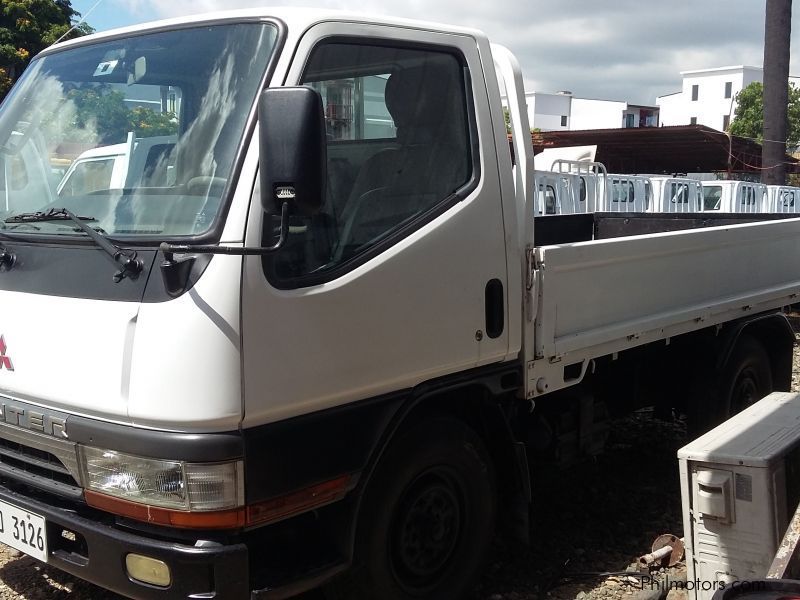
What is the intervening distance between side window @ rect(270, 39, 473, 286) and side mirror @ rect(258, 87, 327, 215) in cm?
27

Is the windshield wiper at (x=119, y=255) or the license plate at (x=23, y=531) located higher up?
the windshield wiper at (x=119, y=255)

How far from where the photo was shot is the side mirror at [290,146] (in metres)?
2.29

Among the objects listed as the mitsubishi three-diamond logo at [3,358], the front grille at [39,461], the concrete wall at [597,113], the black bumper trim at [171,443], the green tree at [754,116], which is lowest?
the front grille at [39,461]

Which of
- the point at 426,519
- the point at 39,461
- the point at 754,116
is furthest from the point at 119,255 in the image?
the point at 754,116

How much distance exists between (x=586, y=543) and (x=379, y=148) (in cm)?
247

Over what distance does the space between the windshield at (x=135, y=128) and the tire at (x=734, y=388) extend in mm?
3470

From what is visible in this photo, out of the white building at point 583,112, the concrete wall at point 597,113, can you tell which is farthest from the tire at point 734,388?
the concrete wall at point 597,113

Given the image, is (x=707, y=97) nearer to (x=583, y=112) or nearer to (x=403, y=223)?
(x=583, y=112)

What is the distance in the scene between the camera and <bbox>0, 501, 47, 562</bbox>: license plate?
8.87 ft

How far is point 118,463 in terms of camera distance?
2.47 meters

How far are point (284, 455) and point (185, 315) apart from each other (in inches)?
21.3

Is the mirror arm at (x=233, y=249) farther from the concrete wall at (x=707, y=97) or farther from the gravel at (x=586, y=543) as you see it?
the concrete wall at (x=707, y=97)

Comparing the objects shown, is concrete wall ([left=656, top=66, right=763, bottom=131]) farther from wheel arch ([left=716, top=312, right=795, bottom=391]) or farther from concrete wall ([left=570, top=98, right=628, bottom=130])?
wheel arch ([left=716, top=312, right=795, bottom=391])

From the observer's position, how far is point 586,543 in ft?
14.1
